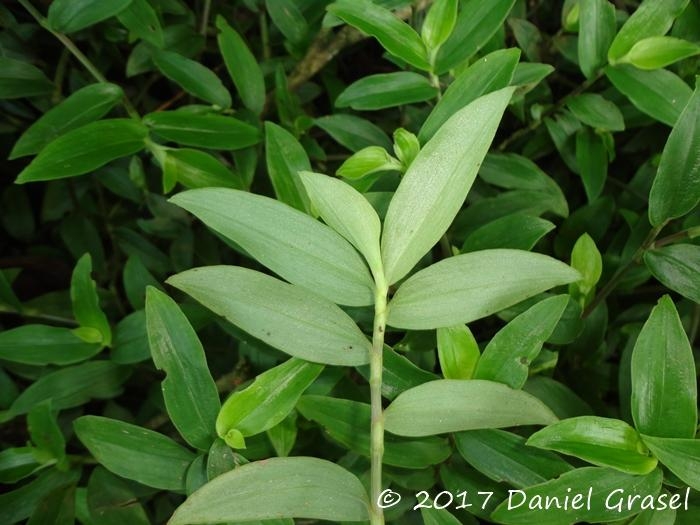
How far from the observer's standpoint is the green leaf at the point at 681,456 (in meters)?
0.45

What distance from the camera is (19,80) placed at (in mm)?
735

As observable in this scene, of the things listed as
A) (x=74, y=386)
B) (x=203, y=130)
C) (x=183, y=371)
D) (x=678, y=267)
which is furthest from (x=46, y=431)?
(x=678, y=267)

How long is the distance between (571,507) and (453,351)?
13cm

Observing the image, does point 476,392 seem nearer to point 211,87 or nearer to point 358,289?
point 358,289

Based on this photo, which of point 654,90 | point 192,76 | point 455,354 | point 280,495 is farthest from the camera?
point 192,76

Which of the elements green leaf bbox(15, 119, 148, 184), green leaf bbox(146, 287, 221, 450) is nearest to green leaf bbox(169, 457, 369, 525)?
green leaf bbox(146, 287, 221, 450)

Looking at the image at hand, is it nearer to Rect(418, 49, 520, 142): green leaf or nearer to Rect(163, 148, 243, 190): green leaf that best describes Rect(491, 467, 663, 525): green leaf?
Rect(418, 49, 520, 142): green leaf

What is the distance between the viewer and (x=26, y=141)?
646mm

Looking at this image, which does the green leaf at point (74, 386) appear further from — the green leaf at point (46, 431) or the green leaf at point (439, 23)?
the green leaf at point (439, 23)

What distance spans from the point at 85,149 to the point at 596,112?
48 cm

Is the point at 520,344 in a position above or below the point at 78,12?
below

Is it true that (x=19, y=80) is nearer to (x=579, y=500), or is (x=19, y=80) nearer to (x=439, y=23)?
(x=439, y=23)

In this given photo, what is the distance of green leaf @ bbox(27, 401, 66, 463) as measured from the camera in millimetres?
624

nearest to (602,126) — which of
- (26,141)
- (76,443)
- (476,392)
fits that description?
(476,392)
